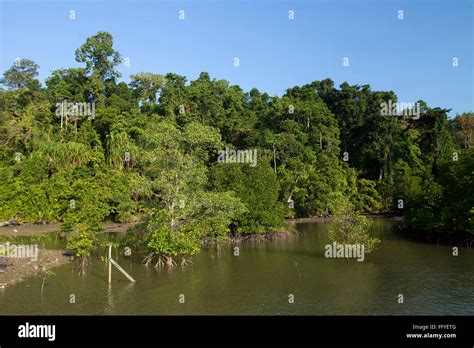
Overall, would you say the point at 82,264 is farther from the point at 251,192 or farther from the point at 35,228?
the point at 35,228

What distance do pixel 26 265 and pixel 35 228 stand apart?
18.4 metres

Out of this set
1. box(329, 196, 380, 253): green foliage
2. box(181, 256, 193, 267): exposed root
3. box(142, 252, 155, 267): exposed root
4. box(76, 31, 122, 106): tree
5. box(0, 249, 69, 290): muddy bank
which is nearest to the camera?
box(0, 249, 69, 290): muddy bank

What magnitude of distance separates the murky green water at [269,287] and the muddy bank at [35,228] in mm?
15242

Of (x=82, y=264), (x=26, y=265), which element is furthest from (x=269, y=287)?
(x=26, y=265)

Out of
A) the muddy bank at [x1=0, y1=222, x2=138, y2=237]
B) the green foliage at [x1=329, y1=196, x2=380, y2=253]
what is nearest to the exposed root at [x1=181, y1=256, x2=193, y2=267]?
the green foliage at [x1=329, y1=196, x2=380, y2=253]

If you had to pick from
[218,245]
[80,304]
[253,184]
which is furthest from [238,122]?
[80,304]

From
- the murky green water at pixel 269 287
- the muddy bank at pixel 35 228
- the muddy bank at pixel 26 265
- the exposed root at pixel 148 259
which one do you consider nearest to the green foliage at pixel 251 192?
the murky green water at pixel 269 287

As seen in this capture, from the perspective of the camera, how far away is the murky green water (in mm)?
18266

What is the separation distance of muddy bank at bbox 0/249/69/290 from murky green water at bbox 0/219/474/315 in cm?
90

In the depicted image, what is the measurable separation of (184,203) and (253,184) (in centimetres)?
1007

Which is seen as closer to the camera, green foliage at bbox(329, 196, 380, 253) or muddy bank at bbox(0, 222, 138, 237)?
green foliage at bbox(329, 196, 380, 253)

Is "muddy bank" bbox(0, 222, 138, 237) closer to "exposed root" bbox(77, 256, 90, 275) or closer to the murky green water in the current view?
"exposed root" bbox(77, 256, 90, 275)

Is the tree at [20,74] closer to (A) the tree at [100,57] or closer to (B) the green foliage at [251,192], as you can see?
(A) the tree at [100,57]

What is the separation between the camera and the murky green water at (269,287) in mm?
18266
